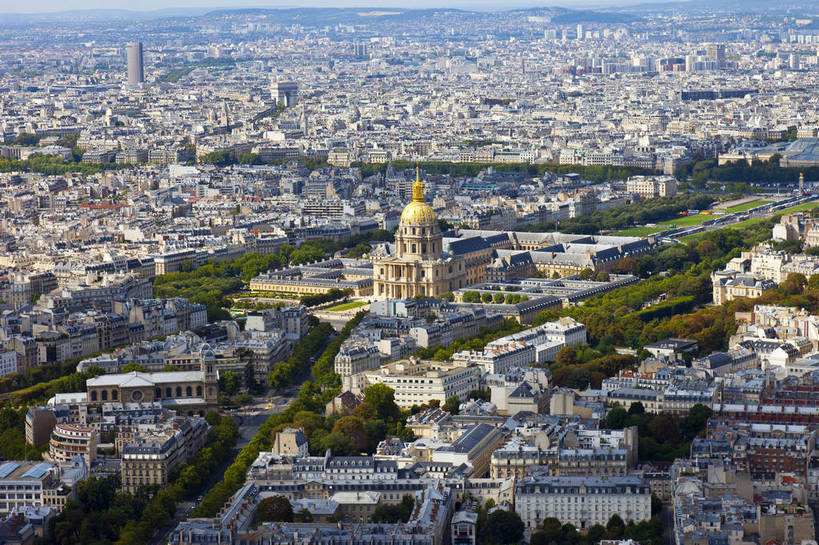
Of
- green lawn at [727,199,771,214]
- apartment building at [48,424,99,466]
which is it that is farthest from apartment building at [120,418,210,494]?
green lawn at [727,199,771,214]

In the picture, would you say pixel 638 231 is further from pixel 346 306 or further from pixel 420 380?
pixel 420 380

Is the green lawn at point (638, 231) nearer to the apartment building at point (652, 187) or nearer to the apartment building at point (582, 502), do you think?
the apartment building at point (652, 187)

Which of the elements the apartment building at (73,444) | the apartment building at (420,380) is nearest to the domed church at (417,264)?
the apartment building at (420,380)

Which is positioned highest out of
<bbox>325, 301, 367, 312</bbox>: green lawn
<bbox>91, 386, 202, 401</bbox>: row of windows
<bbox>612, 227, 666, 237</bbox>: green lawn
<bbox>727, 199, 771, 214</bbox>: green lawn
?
<bbox>91, 386, 202, 401</bbox>: row of windows

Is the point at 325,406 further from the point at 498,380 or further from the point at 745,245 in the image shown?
the point at 745,245

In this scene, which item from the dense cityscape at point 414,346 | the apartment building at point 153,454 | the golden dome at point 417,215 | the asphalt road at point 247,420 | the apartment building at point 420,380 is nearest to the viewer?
the dense cityscape at point 414,346

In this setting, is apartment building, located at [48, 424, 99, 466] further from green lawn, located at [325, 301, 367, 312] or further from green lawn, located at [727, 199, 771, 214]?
green lawn, located at [727, 199, 771, 214]
